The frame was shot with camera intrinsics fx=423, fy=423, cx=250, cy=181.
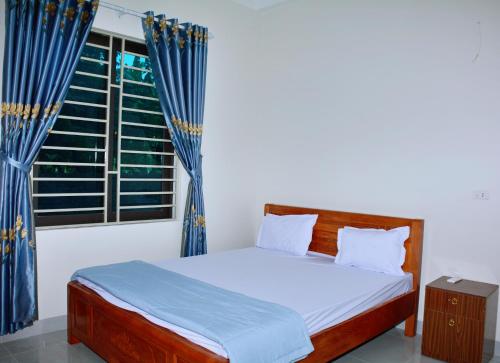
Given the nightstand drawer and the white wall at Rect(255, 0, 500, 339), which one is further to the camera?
the white wall at Rect(255, 0, 500, 339)

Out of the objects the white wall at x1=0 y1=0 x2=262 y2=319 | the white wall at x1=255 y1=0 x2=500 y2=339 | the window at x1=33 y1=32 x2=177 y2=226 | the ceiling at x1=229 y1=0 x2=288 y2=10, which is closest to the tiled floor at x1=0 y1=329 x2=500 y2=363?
the white wall at x1=0 y1=0 x2=262 y2=319

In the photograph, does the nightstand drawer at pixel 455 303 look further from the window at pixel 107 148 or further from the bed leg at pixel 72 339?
the bed leg at pixel 72 339

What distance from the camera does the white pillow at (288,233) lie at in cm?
384

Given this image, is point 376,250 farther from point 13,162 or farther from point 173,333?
point 13,162

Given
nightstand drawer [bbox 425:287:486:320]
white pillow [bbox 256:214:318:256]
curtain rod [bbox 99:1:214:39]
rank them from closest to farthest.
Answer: nightstand drawer [bbox 425:287:486:320] → curtain rod [bbox 99:1:214:39] → white pillow [bbox 256:214:318:256]

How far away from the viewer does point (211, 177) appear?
4.29 m

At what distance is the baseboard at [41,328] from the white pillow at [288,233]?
1.84m

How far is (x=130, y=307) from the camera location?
242cm

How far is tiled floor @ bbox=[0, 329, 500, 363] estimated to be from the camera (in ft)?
9.13

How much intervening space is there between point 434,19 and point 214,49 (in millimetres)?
2032

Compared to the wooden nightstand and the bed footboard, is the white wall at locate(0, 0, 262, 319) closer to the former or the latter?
the bed footboard

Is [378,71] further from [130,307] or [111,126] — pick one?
[130,307]

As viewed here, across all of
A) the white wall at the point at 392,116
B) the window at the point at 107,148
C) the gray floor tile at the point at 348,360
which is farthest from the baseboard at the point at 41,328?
the white wall at the point at 392,116

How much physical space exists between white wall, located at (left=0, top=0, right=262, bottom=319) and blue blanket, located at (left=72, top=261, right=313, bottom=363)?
65cm
